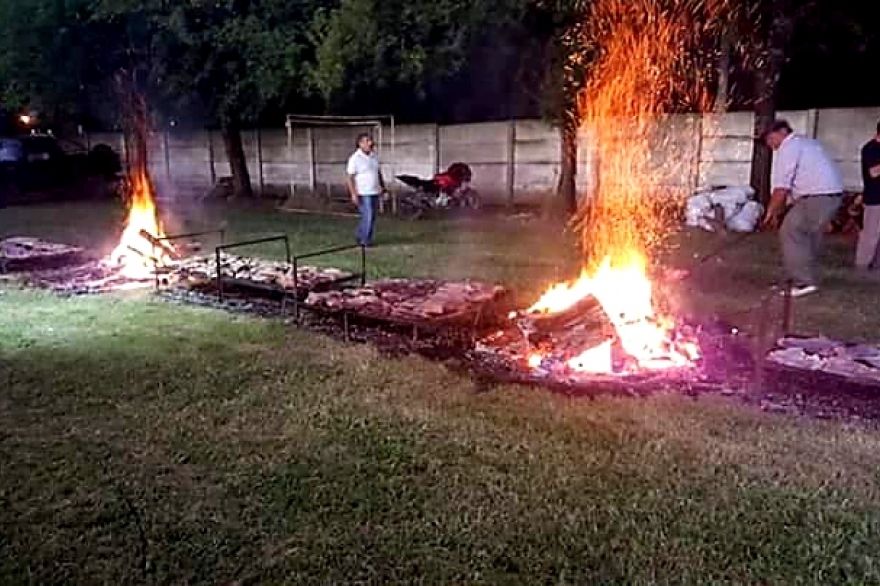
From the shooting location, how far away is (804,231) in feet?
24.4

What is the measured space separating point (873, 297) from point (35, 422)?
7.03m

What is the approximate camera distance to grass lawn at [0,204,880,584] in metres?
3.17

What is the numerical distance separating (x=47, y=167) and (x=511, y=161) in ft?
44.3

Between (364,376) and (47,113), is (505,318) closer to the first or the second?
(364,376)

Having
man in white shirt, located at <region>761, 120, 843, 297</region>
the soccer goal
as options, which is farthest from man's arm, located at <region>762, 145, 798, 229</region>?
the soccer goal

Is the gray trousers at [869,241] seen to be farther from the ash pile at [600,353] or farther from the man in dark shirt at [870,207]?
the ash pile at [600,353]

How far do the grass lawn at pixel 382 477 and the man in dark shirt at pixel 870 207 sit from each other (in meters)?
3.00

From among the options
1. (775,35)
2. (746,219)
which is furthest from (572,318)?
(775,35)

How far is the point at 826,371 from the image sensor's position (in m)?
4.73

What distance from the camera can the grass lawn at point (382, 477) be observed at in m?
3.17

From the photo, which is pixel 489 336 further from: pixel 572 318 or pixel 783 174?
pixel 783 174

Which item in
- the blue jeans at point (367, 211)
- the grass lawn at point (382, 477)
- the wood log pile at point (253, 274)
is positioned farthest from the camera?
the blue jeans at point (367, 211)

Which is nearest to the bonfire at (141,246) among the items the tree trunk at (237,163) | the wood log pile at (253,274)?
the wood log pile at (253,274)

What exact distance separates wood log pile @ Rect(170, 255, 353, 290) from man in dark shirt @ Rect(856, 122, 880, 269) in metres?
5.66
